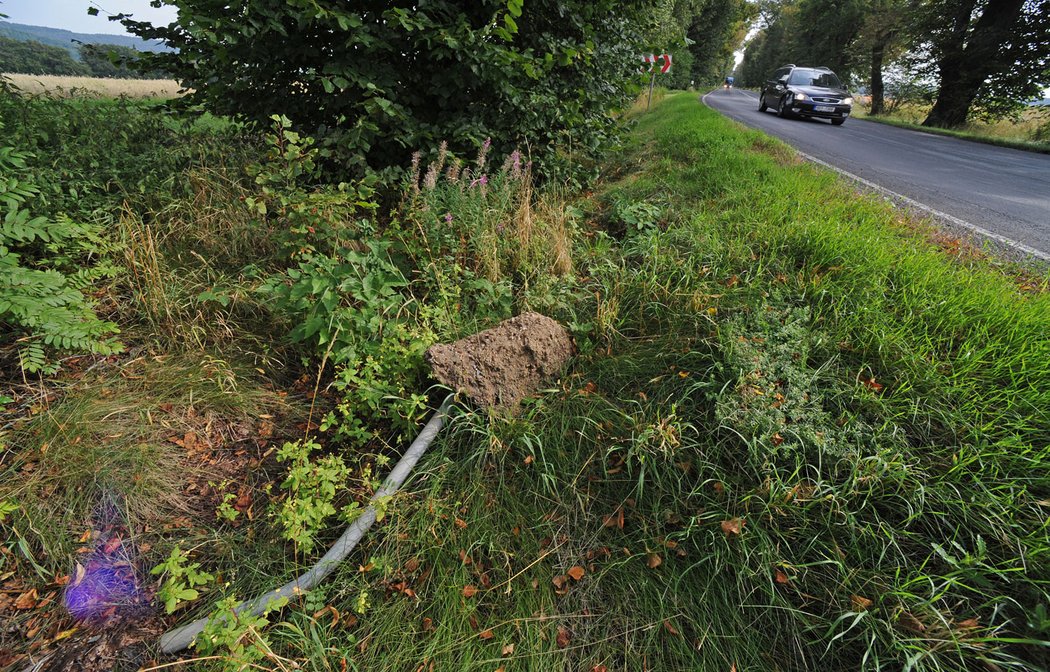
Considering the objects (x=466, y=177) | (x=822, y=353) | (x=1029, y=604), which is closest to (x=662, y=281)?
(x=822, y=353)

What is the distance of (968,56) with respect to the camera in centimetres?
1455

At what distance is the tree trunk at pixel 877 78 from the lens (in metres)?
21.2

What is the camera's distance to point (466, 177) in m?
3.22

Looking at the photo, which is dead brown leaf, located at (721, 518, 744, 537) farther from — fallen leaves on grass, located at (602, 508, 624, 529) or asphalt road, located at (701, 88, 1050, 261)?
asphalt road, located at (701, 88, 1050, 261)

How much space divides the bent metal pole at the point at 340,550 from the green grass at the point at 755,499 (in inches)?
2.8

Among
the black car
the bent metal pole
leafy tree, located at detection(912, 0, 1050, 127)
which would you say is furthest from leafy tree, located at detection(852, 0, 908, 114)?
the bent metal pole

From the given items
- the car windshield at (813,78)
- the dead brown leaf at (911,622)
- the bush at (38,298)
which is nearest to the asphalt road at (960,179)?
the dead brown leaf at (911,622)

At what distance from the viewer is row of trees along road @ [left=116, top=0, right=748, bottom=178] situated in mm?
2701

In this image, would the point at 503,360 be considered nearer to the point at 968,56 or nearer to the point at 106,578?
the point at 106,578

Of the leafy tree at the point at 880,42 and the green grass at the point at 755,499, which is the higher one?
the leafy tree at the point at 880,42

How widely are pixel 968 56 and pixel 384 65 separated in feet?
68.4

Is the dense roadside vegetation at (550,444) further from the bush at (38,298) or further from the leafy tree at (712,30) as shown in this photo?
the leafy tree at (712,30)

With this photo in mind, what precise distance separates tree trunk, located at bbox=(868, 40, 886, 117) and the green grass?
26.1 m

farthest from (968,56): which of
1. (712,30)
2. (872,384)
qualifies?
(712,30)
